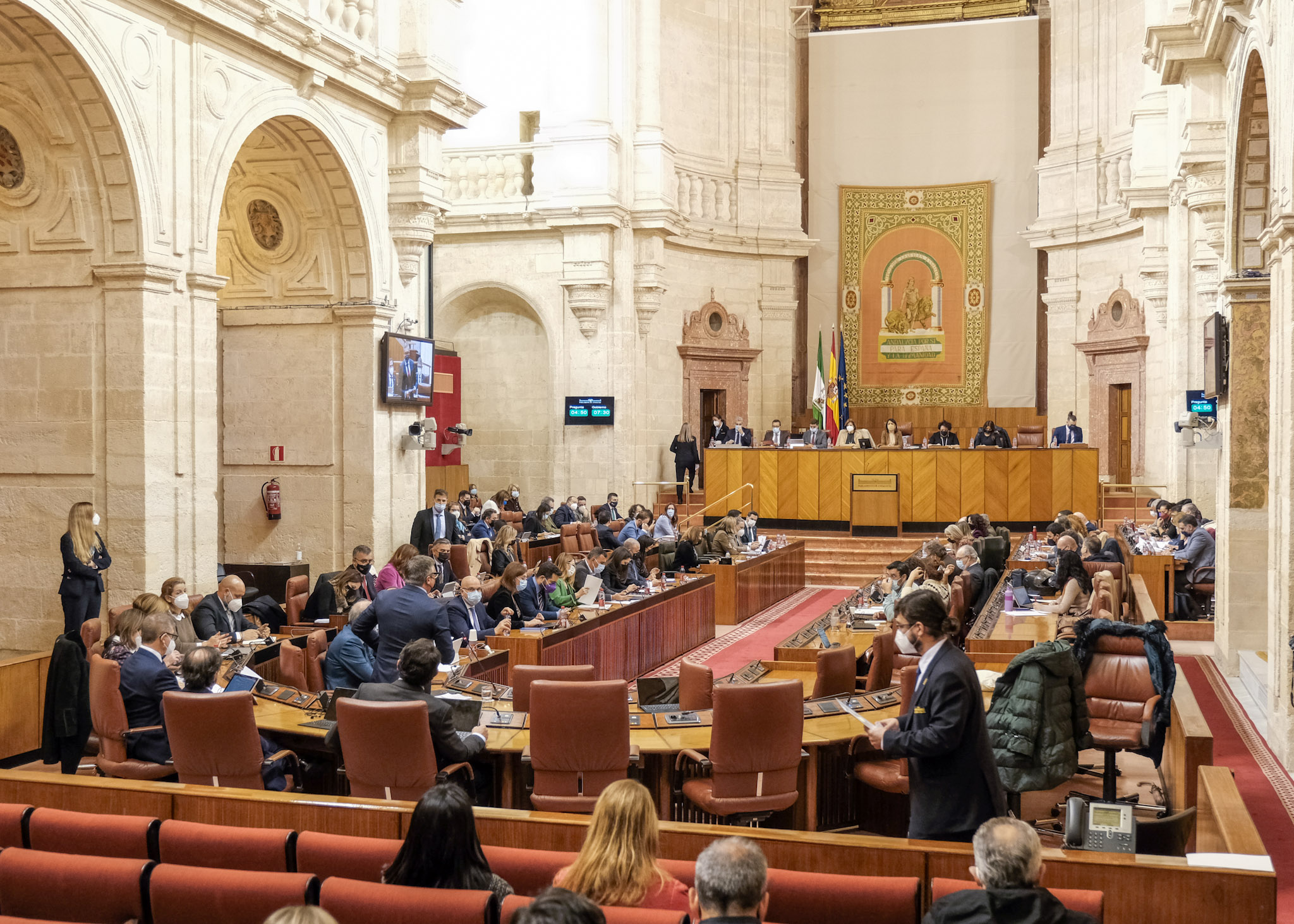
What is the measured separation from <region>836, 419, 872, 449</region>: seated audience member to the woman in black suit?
490 inches

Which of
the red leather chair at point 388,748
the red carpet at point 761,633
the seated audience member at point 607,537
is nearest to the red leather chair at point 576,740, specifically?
the red leather chair at point 388,748

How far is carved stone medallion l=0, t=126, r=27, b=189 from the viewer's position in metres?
9.34

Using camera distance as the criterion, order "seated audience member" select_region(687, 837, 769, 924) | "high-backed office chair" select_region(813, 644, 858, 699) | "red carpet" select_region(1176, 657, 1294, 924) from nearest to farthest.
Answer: "seated audience member" select_region(687, 837, 769, 924) → "red carpet" select_region(1176, 657, 1294, 924) → "high-backed office chair" select_region(813, 644, 858, 699)

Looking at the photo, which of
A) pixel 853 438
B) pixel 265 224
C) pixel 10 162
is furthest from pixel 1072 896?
pixel 853 438

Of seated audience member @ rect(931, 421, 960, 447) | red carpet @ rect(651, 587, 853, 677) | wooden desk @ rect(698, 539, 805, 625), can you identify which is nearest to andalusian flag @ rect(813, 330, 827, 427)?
seated audience member @ rect(931, 421, 960, 447)

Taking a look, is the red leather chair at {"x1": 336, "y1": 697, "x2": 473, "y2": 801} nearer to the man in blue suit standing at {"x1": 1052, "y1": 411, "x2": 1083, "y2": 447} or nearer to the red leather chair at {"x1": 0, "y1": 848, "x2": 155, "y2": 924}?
the red leather chair at {"x1": 0, "y1": 848, "x2": 155, "y2": 924}

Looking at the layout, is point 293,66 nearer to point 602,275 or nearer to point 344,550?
point 344,550

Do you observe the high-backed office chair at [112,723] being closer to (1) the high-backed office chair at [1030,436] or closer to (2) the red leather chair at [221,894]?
(2) the red leather chair at [221,894]

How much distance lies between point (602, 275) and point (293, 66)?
28.4 feet

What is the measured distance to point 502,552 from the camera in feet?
37.2

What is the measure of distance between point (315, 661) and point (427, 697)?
2317 millimetres

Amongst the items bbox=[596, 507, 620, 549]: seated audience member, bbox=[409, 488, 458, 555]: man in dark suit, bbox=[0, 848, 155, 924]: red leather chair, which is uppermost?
bbox=[409, 488, 458, 555]: man in dark suit

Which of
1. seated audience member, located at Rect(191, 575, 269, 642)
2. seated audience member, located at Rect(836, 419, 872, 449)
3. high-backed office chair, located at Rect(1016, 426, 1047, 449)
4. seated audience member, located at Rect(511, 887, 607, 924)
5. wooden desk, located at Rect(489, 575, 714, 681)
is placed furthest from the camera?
high-backed office chair, located at Rect(1016, 426, 1047, 449)

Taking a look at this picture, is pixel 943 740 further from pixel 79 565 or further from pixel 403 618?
pixel 79 565
